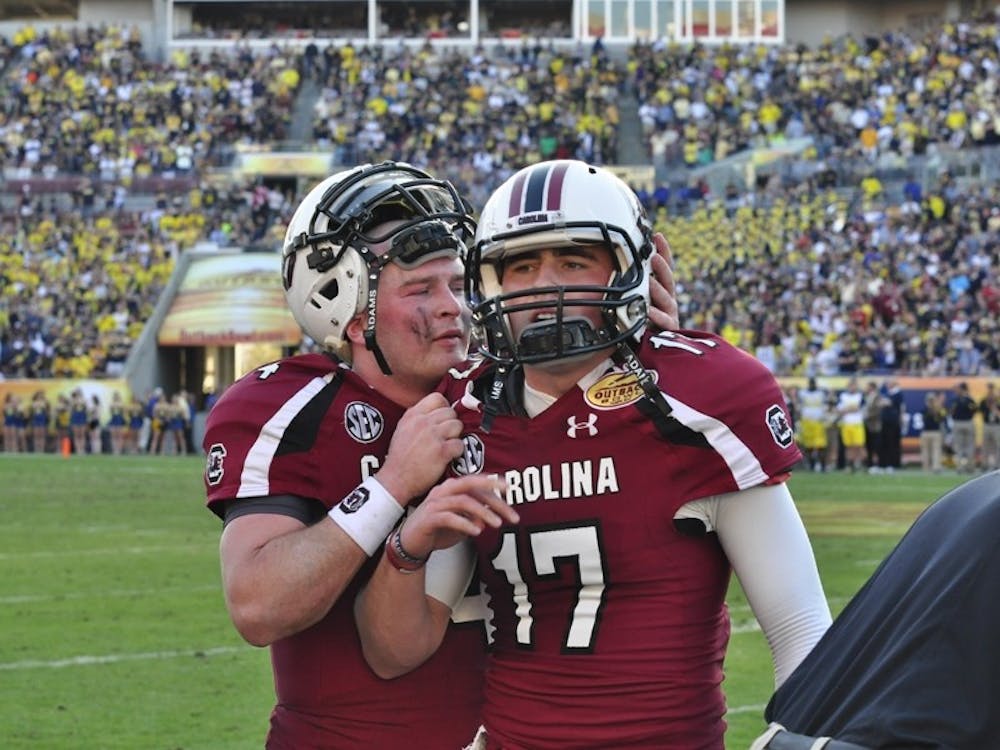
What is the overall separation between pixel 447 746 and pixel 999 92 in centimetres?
3630

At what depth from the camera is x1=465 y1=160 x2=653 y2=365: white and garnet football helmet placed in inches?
115

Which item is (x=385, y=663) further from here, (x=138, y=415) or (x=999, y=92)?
(x=999, y=92)

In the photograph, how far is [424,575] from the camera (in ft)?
10.1

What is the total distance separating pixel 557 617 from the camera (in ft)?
9.59

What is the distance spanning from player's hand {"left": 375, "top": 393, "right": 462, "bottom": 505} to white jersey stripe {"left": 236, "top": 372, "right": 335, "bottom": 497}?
0.96 ft

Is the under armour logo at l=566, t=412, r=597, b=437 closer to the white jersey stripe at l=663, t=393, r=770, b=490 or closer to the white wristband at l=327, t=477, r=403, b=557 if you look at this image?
the white jersey stripe at l=663, t=393, r=770, b=490

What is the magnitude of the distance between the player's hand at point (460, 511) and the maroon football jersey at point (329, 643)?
0.48 metres

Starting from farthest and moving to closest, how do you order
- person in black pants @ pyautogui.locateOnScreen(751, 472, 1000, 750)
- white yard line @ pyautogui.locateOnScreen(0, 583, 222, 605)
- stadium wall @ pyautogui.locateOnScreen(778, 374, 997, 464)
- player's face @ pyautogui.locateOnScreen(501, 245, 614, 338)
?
stadium wall @ pyautogui.locateOnScreen(778, 374, 997, 464), white yard line @ pyautogui.locateOnScreen(0, 583, 222, 605), player's face @ pyautogui.locateOnScreen(501, 245, 614, 338), person in black pants @ pyautogui.locateOnScreen(751, 472, 1000, 750)

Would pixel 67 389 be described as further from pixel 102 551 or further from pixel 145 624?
pixel 145 624

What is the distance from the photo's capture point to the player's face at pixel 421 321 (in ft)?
11.6

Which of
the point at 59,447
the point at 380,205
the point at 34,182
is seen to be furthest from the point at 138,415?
the point at 380,205

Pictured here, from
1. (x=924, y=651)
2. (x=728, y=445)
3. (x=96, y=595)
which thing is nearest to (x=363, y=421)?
(x=728, y=445)

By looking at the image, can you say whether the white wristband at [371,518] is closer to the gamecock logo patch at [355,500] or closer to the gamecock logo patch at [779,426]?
the gamecock logo patch at [355,500]

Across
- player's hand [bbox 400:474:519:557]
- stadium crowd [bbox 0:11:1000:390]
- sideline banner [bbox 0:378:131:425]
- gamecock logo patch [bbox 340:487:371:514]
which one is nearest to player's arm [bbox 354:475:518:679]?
player's hand [bbox 400:474:519:557]
